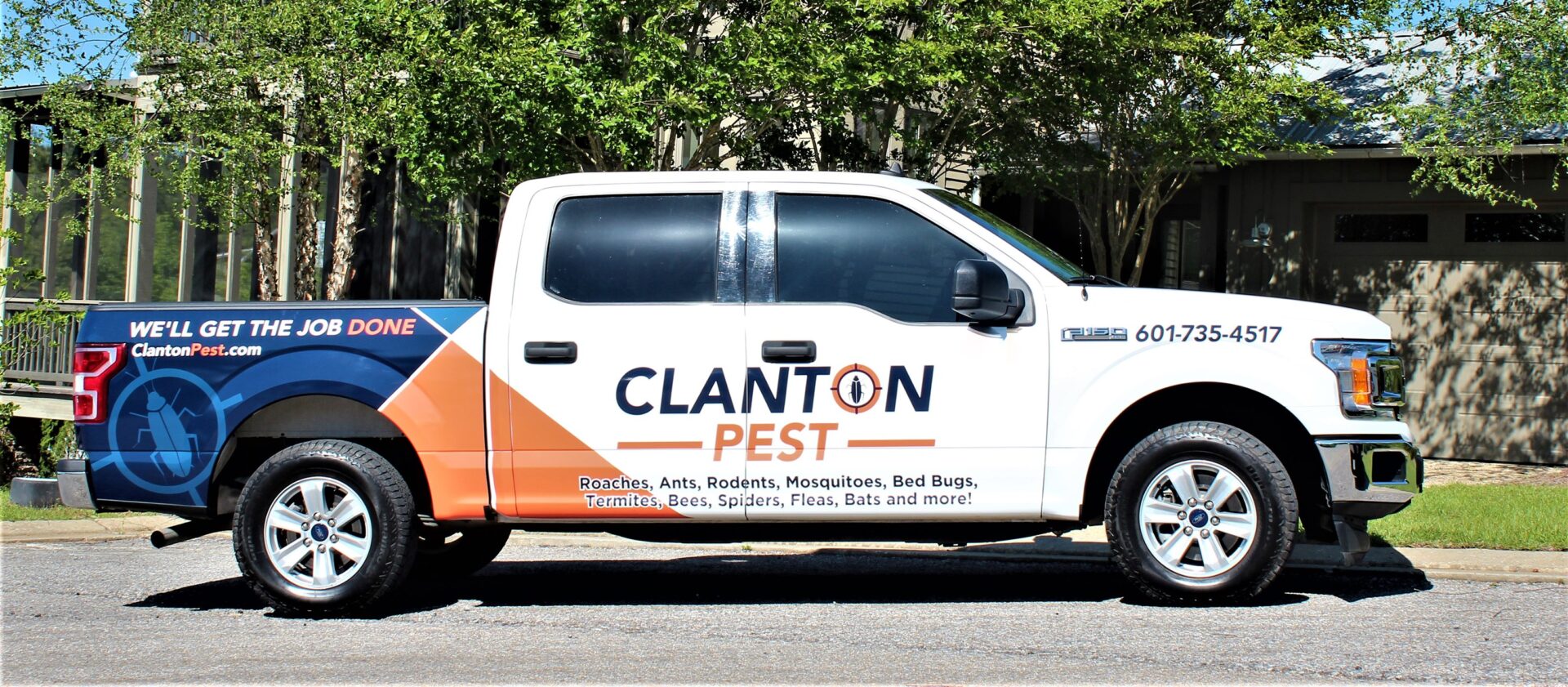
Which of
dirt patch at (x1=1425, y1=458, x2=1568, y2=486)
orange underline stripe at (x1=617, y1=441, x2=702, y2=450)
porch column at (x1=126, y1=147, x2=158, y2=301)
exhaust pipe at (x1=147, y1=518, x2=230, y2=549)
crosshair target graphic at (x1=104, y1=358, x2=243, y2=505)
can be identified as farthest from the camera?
porch column at (x1=126, y1=147, x2=158, y2=301)

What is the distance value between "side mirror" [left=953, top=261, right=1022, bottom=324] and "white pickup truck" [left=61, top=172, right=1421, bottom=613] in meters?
0.02

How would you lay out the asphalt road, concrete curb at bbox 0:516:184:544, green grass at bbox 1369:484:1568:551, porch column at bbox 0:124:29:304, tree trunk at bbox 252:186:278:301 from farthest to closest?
porch column at bbox 0:124:29:304 → tree trunk at bbox 252:186:278:301 → concrete curb at bbox 0:516:184:544 → green grass at bbox 1369:484:1568:551 → the asphalt road

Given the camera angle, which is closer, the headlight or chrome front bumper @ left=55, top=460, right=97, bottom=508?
the headlight

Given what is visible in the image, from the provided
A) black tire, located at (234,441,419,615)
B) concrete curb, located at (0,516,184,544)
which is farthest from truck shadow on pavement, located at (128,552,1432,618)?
concrete curb, located at (0,516,184,544)

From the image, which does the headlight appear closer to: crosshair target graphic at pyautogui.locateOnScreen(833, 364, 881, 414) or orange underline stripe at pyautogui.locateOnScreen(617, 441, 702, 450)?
crosshair target graphic at pyautogui.locateOnScreen(833, 364, 881, 414)

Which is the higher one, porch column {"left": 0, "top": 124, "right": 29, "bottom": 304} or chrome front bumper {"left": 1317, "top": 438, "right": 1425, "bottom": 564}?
porch column {"left": 0, "top": 124, "right": 29, "bottom": 304}

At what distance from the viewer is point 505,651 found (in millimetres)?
6168

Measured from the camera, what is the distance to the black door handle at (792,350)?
669 centimetres

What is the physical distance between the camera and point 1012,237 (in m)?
7.05

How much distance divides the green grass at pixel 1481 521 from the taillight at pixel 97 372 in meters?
7.00

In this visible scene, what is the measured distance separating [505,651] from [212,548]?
15.8 feet

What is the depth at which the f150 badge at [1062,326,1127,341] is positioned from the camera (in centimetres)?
671

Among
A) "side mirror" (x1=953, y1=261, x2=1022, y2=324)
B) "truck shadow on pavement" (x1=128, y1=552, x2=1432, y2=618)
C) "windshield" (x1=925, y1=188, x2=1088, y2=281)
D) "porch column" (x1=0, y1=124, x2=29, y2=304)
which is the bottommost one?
"truck shadow on pavement" (x1=128, y1=552, x2=1432, y2=618)

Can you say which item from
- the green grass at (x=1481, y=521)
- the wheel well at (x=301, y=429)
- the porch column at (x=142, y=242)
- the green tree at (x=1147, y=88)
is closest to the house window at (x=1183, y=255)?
the green tree at (x=1147, y=88)
